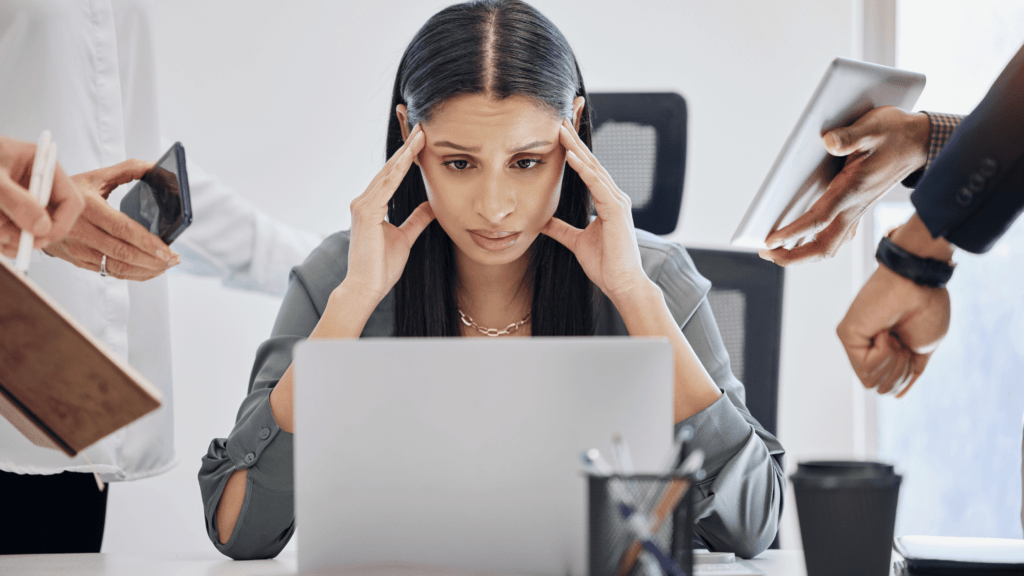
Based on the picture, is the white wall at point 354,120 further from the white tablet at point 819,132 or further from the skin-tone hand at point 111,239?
the white tablet at point 819,132

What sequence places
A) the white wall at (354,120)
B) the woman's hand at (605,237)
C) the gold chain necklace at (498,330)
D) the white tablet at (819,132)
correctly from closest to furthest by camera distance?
1. the white tablet at (819,132)
2. the woman's hand at (605,237)
3. the gold chain necklace at (498,330)
4. the white wall at (354,120)

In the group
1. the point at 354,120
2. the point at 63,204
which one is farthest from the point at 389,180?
the point at 354,120

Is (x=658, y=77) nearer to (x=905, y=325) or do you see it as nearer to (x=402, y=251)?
(x=402, y=251)

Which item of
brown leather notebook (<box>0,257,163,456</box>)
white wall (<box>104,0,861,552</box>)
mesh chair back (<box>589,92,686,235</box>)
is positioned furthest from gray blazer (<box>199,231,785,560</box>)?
white wall (<box>104,0,861,552</box>)

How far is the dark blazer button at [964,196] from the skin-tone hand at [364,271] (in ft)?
2.57

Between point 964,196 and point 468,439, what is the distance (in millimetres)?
523

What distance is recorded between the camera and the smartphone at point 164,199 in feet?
Result: 3.29

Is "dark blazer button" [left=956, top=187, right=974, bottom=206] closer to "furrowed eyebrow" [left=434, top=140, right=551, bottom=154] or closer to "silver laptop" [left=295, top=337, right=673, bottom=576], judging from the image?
"silver laptop" [left=295, top=337, right=673, bottom=576]

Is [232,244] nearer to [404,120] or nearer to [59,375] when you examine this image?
[404,120]

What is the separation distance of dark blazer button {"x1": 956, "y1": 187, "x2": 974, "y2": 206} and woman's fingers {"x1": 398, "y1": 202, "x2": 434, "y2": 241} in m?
0.82

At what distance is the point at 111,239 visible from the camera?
1.09 meters

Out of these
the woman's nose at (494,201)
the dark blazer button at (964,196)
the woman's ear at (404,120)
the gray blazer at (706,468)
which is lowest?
the gray blazer at (706,468)

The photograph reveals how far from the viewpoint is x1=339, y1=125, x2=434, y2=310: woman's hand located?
3.93ft

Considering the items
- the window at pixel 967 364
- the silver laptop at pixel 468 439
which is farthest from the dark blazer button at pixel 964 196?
the window at pixel 967 364
